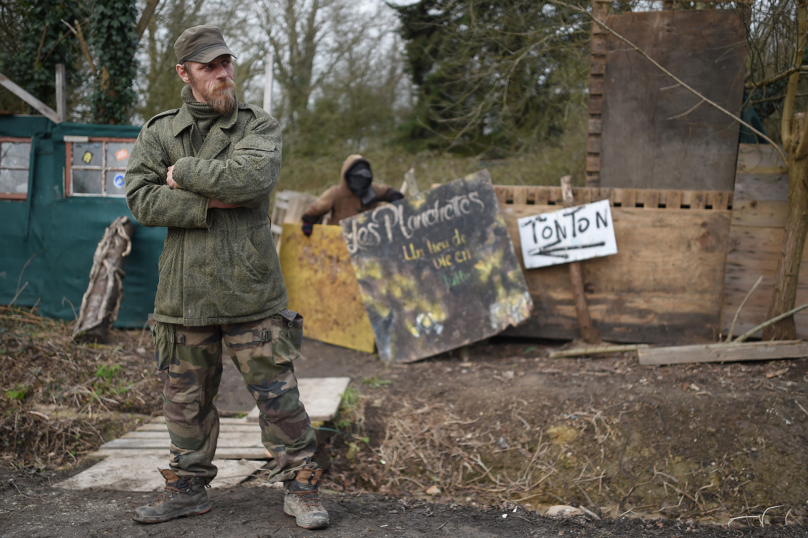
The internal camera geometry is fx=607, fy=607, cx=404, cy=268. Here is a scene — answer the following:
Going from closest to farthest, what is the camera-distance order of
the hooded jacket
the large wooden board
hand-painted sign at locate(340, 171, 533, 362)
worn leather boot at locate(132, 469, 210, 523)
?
1. worn leather boot at locate(132, 469, 210, 523)
2. the large wooden board
3. hand-painted sign at locate(340, 171, 533, 362)
4. the hooded jacket

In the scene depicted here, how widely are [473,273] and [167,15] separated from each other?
837cm

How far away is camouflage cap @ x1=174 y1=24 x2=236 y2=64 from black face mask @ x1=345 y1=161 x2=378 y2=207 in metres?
3.68

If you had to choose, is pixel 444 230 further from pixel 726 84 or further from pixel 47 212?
pixel 47 212

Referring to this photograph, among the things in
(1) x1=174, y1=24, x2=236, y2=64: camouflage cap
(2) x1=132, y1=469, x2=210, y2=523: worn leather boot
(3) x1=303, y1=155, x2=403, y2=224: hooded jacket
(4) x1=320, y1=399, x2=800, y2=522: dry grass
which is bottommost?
(4) x1=320, y1=399, x2=800, y2=522: dry grass

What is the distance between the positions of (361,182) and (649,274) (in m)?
2.94

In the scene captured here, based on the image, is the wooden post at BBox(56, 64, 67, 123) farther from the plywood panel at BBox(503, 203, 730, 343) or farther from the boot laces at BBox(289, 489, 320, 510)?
the boot laces at BBox(289, 489, 320, 510)

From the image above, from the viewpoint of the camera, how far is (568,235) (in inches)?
215

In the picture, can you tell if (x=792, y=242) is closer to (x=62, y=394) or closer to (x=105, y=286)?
(x=62, y=394)

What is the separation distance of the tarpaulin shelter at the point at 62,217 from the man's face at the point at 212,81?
3.80 meters

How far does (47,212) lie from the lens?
6203mm

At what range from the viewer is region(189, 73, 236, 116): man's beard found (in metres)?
2.69

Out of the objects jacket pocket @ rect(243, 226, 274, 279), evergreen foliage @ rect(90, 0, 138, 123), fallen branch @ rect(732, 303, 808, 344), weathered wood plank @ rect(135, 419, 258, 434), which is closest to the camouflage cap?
jacket pocket @ rect(243, 226, 274, 279)

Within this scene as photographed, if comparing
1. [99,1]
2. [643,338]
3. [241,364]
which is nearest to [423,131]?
[99,1]

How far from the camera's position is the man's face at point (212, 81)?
8.74 ft
